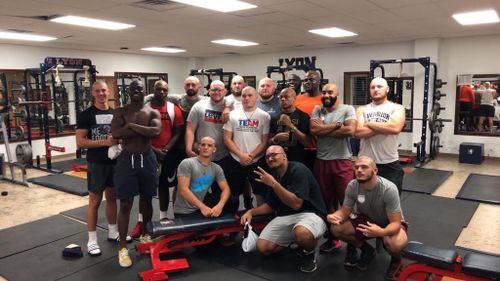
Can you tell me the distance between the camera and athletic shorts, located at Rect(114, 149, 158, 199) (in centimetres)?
260

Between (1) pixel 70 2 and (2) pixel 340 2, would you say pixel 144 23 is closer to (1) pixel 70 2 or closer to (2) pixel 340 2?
(1) pixel 70 2

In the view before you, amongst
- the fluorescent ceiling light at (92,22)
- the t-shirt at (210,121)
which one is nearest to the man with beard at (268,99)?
the t-shirt at (210,121)

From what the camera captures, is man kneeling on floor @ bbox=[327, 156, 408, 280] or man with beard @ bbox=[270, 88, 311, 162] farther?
man with beard @ bbox=[270, 88, 311, 162]

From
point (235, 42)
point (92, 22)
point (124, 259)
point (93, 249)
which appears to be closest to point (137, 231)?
point (93, 249)

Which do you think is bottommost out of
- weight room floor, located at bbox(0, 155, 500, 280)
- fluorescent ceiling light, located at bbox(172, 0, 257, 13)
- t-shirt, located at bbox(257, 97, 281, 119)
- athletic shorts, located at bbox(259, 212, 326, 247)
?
weight room floor, located at bbox(0, 155, 500, 280)

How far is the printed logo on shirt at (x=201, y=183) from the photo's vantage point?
282 centimetres

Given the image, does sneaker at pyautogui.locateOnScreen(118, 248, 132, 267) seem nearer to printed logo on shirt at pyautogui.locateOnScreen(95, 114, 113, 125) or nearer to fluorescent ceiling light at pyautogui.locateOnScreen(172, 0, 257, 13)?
printed logo on shirt at pyautogui.locateOnScreen(95, 114, 113, 125)

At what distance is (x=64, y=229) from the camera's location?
3537 millimetres

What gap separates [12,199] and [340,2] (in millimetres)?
4456

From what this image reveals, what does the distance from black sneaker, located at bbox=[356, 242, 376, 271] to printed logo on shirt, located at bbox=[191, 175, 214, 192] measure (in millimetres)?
1209

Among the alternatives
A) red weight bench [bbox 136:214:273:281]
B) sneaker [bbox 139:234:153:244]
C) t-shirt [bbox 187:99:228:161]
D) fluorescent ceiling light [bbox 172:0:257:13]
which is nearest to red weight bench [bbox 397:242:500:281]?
red weight bench [bbox 136:214:273:281]

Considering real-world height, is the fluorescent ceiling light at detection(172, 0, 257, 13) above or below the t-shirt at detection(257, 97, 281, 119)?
above

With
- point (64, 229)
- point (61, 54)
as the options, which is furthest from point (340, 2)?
point (61, 54)

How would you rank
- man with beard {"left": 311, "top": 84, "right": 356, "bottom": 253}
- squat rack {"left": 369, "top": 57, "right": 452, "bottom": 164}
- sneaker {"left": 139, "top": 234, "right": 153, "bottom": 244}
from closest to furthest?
man with beard {"left": 311, "top": 84, "right": 356, "bottom": 253}
sneaker {"left": 139, "top": 234, "right": 153, "bottom": 244}
squat rack {"left": 369, "top": 57, "right": 452, "bottom": 164}
